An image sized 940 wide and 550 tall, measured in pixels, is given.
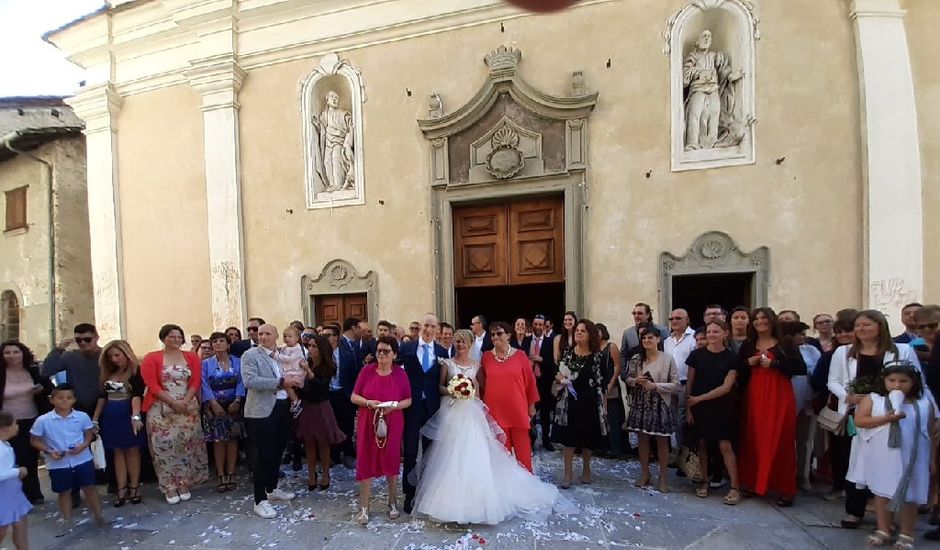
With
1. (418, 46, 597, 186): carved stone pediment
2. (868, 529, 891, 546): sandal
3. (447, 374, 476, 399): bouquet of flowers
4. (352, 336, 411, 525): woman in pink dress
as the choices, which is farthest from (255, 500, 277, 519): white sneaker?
(418, 46, 597, 186): carved stone pediment

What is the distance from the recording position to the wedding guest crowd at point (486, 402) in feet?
16.4

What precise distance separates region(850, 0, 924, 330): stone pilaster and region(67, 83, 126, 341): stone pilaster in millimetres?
15128


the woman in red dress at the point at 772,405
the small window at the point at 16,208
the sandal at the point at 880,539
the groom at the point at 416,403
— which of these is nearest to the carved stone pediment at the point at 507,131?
the woman in red dress at the point at 772,405

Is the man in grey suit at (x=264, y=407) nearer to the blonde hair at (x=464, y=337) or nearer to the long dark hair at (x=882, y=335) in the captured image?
the blonde hair at (x=464, y=337)

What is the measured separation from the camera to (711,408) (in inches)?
209

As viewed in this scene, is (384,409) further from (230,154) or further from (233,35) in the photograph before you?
(233,35)

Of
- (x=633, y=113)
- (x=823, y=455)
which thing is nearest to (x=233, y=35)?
(x=633, y=113)

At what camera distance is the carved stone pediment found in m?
9.25

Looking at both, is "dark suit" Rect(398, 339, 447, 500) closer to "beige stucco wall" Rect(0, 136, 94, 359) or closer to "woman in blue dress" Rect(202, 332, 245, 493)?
"woman in blue dress" Rect(202, 332, 245, 493)

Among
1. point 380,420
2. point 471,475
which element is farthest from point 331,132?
point 471,475

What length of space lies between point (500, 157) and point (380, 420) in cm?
608

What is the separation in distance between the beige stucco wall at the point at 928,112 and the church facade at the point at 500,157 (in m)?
0.03

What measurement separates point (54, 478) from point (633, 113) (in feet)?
30.7

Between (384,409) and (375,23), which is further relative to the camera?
(375,23)
